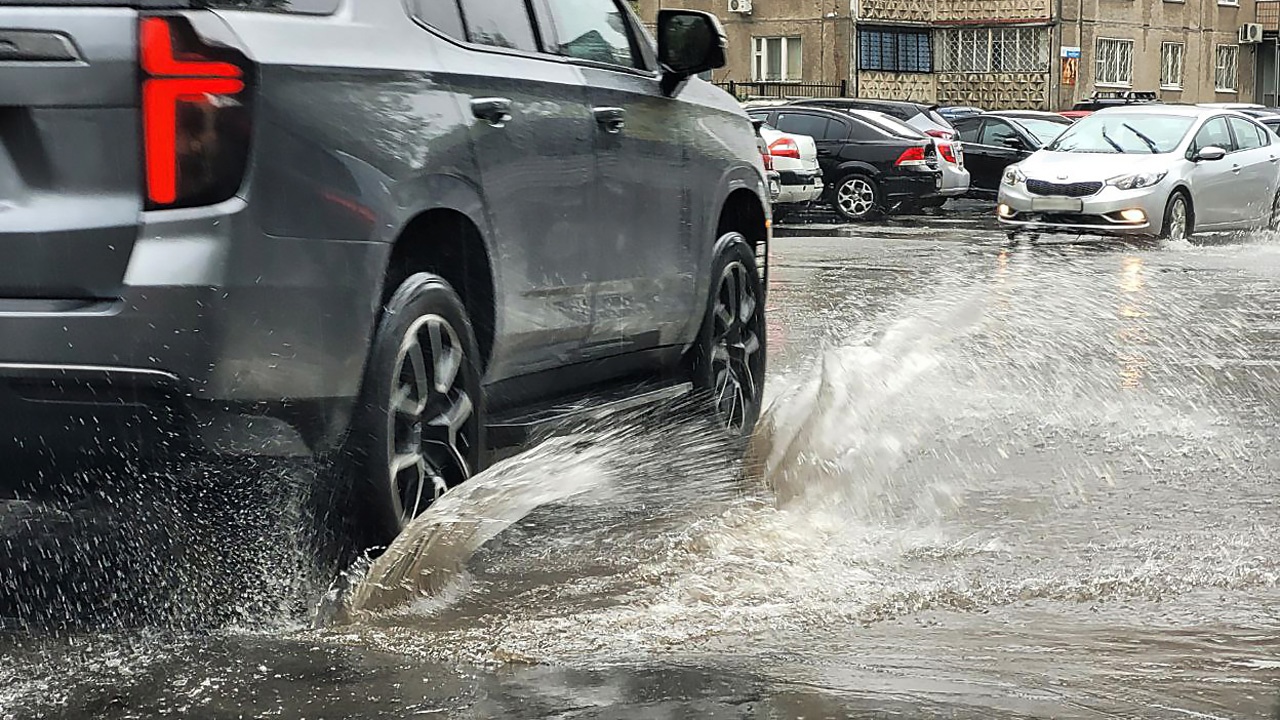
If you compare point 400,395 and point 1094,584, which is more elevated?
point 400,395

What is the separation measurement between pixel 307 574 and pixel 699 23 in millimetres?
2587

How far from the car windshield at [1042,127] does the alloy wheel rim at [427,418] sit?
24285 mm

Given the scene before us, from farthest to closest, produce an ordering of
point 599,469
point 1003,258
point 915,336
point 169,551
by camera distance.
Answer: point 1003,258 < point 915,336 < point 599,469 < point 169,551

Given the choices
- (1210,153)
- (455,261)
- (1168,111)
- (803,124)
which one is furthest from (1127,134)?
(455,261)

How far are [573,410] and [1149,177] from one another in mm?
15044

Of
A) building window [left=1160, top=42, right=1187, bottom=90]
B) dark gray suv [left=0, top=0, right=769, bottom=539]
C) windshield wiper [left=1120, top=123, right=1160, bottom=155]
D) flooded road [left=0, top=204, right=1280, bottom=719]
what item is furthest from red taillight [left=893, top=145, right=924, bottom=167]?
building window [left=1160, top=42, right=1187, bottom=90]

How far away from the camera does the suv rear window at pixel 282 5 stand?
382 centimetres

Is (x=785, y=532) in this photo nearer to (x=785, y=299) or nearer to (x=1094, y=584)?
(x=1094, y=584)

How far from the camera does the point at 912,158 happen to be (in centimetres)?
2438

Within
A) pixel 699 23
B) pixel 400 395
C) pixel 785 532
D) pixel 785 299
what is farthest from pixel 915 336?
pixel 400 395

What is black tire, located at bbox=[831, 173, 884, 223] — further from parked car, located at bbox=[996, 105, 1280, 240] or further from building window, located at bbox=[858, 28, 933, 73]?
building window, located at bbox=[858, 28, 933, 73]

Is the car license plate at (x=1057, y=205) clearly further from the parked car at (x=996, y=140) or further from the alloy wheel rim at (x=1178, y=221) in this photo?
the parked car at (x=996, y=140)

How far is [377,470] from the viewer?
4113 mm

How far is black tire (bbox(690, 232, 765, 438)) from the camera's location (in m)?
6.25
